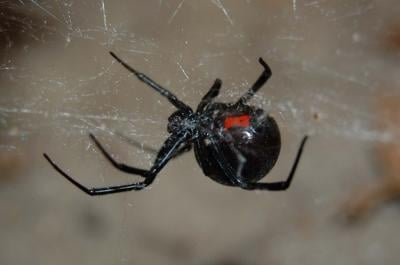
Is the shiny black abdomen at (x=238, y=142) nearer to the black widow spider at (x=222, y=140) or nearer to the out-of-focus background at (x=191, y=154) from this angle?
the black widow spider at (x=222, y=140)

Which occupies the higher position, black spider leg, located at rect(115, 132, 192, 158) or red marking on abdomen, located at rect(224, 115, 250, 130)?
red marking on abdomen, located at rect(224, 115, 250, 130)

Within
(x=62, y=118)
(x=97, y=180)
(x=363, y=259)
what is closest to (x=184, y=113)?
(x=62, y=118)

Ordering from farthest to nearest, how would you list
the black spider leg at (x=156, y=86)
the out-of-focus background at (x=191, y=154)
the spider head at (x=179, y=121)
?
the out-of-focus background at (x=191, y=154), the spider head at (x=179, y=121), the black spider leg at (x=156, y=86)

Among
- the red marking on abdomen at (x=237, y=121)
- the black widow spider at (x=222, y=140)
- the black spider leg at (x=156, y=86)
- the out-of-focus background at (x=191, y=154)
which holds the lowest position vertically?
the out-of-focus background at (x=191, y=154)

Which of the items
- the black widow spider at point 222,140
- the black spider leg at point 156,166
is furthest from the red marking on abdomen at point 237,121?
the black spider leg at point 156,166

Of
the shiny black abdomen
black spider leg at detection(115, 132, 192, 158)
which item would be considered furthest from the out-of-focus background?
the shiny black abdomen

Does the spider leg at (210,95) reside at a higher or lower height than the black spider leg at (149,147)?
higher

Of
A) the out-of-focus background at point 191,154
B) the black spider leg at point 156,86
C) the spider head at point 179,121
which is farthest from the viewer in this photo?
the out-of-focus background at point 191,154

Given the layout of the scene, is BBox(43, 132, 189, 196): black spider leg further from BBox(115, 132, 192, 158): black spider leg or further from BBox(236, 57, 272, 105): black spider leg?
BBox(236, 57, 272, 105): black spider leg
